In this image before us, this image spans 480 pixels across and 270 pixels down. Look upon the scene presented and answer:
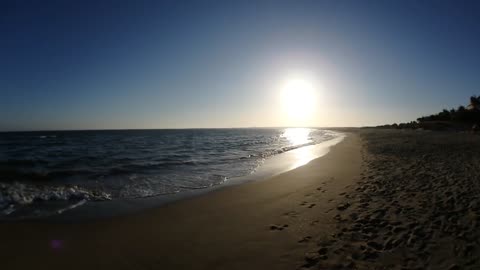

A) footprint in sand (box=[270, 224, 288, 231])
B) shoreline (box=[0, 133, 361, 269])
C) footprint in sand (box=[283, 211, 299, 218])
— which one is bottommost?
shoreline (box=[0, 133, 361, 269])

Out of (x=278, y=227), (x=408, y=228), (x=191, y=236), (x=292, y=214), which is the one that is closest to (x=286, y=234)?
(x=278, y=227)

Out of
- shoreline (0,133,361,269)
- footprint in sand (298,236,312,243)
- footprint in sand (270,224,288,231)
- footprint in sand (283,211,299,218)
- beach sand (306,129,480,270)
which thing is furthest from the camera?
footprint in sand (283,211,299,218)

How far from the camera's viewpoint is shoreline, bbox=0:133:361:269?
504 centimetres

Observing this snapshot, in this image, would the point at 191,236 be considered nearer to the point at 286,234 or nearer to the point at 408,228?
the point at 286,234

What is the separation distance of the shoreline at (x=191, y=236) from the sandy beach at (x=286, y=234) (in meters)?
0.02

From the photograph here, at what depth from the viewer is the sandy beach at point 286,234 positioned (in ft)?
15.7

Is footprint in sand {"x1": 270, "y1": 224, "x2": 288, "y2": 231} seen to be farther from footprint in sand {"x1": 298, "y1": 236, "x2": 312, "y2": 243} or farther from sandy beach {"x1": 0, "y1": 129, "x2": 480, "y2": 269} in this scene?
footprint in sand {"x1": 298, "y1": 236, "x2": 312, "y2": 243}

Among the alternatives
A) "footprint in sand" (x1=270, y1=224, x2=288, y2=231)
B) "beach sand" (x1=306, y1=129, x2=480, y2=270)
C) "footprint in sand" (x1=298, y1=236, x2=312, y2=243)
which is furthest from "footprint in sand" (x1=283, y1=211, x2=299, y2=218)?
"footprint in sand" (x1=298, y1=236, x2=312, y2=243)

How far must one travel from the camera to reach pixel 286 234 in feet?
19.9

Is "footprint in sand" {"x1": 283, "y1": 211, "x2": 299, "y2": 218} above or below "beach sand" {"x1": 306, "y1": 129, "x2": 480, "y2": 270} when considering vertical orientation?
below

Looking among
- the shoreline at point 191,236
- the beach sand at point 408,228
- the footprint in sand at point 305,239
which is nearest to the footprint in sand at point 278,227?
the shoreline at point 191,236

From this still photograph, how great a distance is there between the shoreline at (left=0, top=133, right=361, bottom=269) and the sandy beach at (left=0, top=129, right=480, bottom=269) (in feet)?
0.07

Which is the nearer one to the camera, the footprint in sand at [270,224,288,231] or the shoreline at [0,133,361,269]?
the shoreline at [0,133,361,269]

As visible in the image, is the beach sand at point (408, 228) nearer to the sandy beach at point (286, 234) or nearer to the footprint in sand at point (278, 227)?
the sandy beach at point (286, 234)
